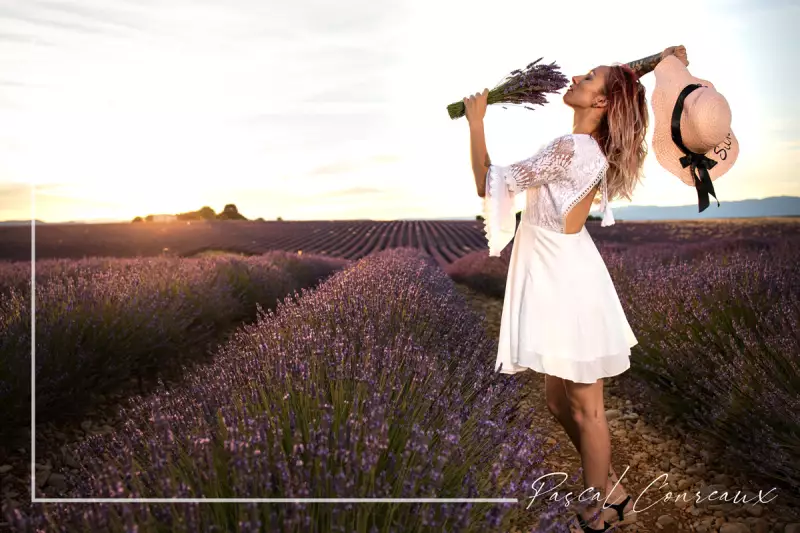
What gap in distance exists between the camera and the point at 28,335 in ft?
11.3

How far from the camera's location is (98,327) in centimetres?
400

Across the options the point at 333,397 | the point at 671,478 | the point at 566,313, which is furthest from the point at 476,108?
the point at 671,478

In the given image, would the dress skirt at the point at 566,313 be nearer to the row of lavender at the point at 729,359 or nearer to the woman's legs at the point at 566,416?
the woman's legs at the point at 566,416

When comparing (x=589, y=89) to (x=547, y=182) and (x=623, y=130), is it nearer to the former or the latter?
(x=623, y=130)

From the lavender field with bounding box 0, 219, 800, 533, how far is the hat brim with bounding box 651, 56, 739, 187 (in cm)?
103

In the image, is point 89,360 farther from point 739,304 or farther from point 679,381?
point 739,304

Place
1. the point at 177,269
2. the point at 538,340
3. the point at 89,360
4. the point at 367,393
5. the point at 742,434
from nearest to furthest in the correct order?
the point at 367,393
the point at 538,340
the point at 742,434
the point at 89,360
the point at 177,269

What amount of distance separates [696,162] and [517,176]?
81 cm

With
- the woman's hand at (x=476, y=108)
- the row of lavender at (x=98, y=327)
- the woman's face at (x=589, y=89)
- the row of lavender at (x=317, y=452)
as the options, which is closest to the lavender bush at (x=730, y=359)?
the row of lavender at (x=317, y=452)

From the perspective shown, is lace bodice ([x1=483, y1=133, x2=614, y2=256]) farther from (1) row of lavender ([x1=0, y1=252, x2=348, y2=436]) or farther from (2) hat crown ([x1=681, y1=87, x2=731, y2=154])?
(1) row of lavender ([x1=0, y1=252, x2=348, y2=436])

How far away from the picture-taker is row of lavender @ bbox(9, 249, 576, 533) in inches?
47.0

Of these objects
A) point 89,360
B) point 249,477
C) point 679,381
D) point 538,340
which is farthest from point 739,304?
point 89,360

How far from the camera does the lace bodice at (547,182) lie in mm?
1875

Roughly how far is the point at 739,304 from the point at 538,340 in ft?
7.11
